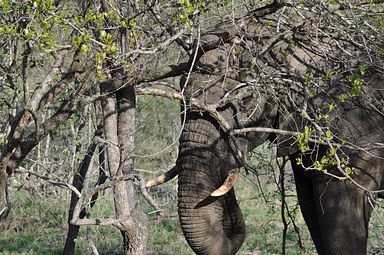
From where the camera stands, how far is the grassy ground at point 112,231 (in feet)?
32.9

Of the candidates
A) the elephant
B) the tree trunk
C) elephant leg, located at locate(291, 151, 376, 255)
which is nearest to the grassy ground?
elephant leg, located at locate(291, 151, 376, 255)

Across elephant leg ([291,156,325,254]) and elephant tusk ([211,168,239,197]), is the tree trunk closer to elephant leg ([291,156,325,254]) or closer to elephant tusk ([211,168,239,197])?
elephant tusk ([211,168,239,197])

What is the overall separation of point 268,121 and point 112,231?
14.7 feet

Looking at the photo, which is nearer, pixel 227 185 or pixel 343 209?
pixel 227 185

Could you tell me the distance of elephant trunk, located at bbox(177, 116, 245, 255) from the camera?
21.2 ft

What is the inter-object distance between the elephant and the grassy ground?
1.84m

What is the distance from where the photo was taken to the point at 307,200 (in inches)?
311

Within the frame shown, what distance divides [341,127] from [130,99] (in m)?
1.77

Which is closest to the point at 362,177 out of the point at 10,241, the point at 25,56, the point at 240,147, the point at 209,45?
the point at 240,147

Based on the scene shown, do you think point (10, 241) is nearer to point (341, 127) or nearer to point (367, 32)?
point (341, 127)

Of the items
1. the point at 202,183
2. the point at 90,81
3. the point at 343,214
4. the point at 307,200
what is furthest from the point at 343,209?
the point at 90,81

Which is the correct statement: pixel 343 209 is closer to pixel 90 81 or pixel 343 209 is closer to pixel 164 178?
pixel 164 178

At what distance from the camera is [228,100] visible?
20.7ft

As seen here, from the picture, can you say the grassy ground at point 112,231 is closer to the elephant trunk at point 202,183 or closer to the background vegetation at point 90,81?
the background vegetation at point 90,81
